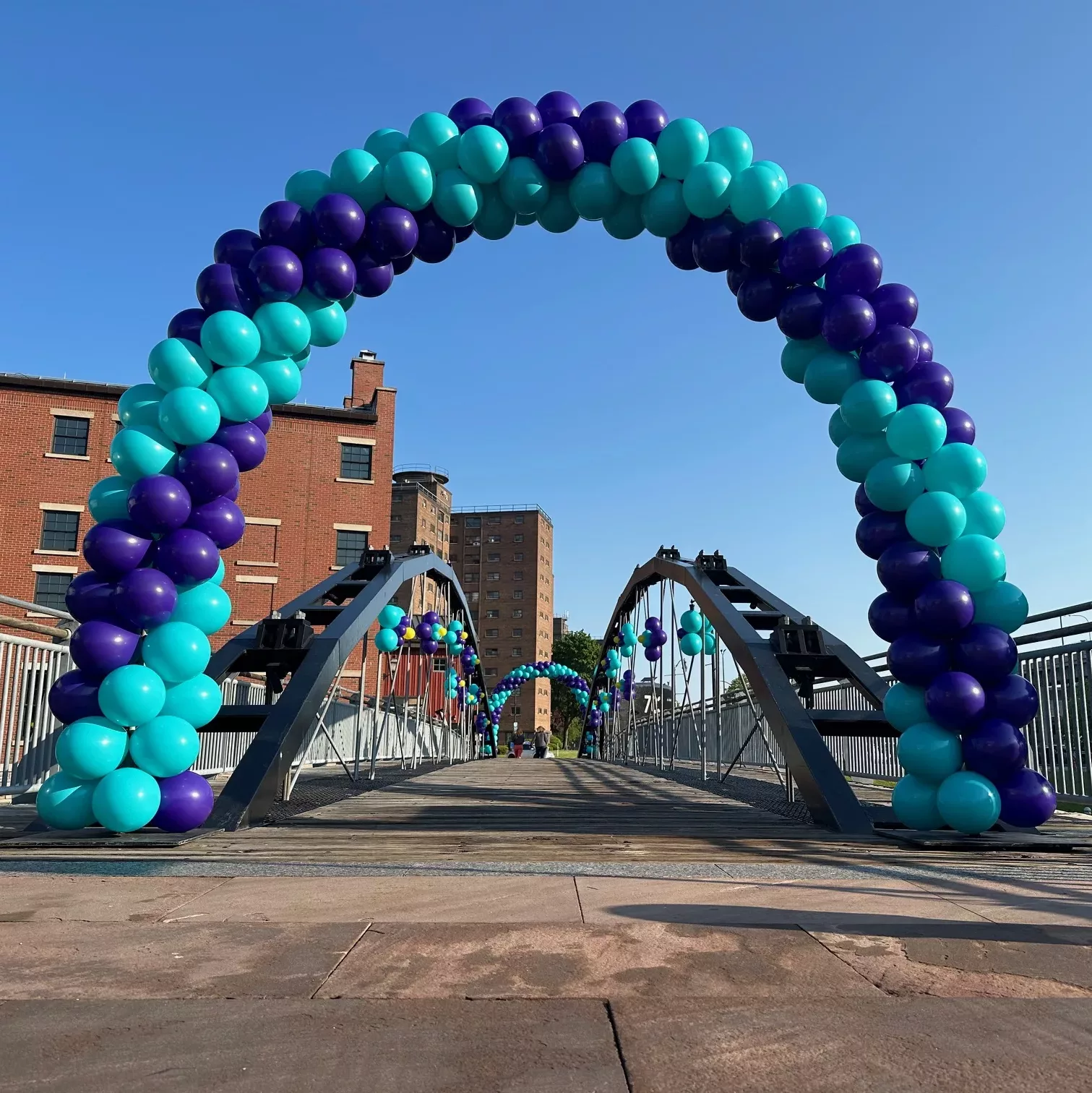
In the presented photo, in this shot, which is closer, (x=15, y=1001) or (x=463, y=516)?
(x=15, y=1001)

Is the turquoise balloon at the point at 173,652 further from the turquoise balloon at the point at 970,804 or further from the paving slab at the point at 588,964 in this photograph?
the turquoise balloon at the point at 970,804

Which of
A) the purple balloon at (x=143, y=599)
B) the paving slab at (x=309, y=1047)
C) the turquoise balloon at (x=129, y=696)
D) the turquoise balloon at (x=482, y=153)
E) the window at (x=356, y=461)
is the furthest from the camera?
the window at (x=356, y=461)

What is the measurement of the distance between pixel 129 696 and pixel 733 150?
22.5 ft

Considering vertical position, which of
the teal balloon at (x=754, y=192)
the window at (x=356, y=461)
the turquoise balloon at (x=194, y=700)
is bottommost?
the turquoise balloon at (x=194, y=700)

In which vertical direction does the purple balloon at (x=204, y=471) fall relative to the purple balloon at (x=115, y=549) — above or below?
above

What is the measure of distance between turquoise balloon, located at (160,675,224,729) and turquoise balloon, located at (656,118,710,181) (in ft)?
20.1

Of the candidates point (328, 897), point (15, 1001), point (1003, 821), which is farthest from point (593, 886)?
point (1003, 821)

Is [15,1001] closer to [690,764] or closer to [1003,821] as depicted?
[1003,821]

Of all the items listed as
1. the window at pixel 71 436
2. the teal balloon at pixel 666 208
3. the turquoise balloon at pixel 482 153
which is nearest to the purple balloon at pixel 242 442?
the turquoise balloon at pixel 482 153

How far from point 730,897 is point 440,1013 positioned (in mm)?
2066

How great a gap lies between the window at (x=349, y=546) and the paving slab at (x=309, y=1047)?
29.5 metres

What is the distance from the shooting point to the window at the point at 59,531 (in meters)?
29.5

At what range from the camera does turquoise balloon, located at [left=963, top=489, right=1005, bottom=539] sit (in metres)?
6.68

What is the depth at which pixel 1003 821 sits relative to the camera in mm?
6273
